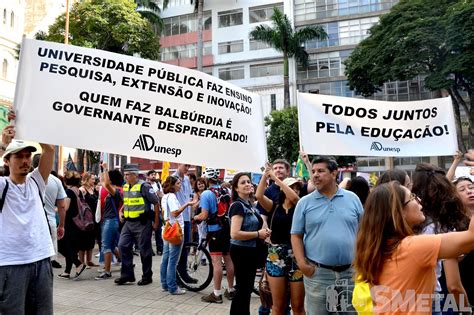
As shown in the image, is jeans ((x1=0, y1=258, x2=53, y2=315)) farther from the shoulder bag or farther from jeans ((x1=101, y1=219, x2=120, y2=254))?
jeans ((x1=101, y1=219, x2=120, y2=254))

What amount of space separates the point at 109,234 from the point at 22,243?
4893 millimetres

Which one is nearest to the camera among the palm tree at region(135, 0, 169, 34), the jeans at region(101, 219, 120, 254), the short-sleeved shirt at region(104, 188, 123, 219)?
the jeans at region(101, 219, 120, 254)

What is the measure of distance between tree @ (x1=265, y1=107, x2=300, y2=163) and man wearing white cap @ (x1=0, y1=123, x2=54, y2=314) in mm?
26612

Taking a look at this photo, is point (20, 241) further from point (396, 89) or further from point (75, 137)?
point (396, 89)

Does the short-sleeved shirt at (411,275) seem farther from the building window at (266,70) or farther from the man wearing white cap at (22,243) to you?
the building window at (266,70)

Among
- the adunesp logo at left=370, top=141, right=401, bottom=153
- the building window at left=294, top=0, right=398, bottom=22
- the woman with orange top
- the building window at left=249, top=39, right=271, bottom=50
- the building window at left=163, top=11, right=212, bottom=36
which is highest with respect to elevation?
the building window at left=163, top=11, right=212, bottom=36

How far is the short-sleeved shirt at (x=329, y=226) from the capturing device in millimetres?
3398

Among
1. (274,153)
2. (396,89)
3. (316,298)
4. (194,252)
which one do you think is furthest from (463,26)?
(316,298)

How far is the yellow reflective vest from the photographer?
22.7ft

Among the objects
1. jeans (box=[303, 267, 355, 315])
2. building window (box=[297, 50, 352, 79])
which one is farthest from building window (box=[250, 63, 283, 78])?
jeans (box=[303, 267, 355, 315])

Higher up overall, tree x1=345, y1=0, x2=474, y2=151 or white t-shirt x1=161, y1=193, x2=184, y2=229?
tree x1=345, y1=0, x2=474, y2=151

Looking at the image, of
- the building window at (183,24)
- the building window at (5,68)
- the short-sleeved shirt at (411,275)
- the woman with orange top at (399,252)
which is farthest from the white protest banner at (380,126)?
the building window at (5,68)

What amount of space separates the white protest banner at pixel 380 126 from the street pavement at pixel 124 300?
2.73 m

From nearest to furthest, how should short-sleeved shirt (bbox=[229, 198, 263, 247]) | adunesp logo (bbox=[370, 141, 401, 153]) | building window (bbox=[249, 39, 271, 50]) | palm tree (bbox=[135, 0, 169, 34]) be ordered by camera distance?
short-sleeved shirt (bbox=[229, 198, 263, 247]) < adunesp logo (bbox=[370, 141, 401, 153]) < palm tree (bbox=[135, 0, 169, 34]) < building window (bbox=[249, 39, 271, 50])
